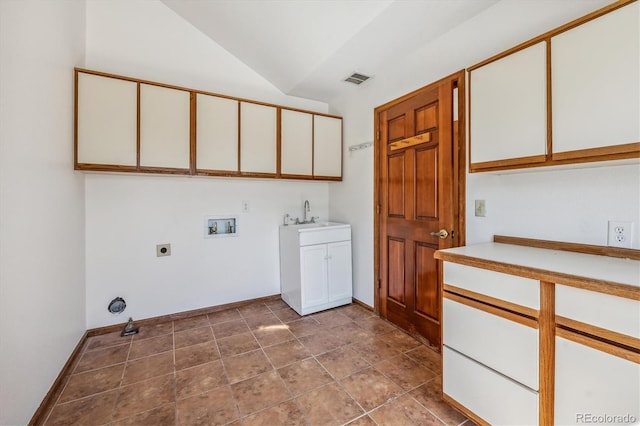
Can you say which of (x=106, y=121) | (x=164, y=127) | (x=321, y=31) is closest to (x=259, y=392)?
(x=164, y=127)

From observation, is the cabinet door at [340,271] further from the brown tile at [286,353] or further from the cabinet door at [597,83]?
the cabinet door at [597,83]

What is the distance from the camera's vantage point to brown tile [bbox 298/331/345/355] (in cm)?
231

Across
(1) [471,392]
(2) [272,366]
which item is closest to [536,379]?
(1) [471,392]

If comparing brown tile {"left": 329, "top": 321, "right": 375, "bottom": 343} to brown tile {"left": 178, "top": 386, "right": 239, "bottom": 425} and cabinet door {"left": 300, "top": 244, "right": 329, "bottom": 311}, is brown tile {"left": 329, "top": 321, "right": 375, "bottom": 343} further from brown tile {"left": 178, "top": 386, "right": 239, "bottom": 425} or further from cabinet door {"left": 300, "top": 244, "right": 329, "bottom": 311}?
brown tile {"left": 178, "top": 386, "right": 239, "bottom": 425}

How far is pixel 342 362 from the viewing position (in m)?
2.12

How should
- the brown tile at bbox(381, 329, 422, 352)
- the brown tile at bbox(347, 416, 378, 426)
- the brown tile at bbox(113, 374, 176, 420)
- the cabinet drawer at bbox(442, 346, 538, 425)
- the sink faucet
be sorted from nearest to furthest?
the cabinet drawer at bbox(442, 346, 538, 425), the brown tile at bbox(347, 416, 378, 426), the brown tile at bbox(113, 374, 176, 420), the brown tile at bbox(381, 329, 422, 352), the sink faucet

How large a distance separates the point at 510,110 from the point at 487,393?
1553mm

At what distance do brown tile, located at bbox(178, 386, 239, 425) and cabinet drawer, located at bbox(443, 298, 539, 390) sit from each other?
54.1 inches

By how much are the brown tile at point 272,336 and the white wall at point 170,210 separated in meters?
0.79

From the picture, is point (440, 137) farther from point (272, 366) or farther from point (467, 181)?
point (272, 366)

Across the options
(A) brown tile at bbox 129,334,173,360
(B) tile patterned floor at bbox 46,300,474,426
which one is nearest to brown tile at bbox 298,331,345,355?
(B) tile patterned floor at bbox 46,300,474,426

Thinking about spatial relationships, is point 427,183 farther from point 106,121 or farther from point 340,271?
point 106,121

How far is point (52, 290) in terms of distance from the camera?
1.79 metres

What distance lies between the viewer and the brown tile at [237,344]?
90.5 inches
